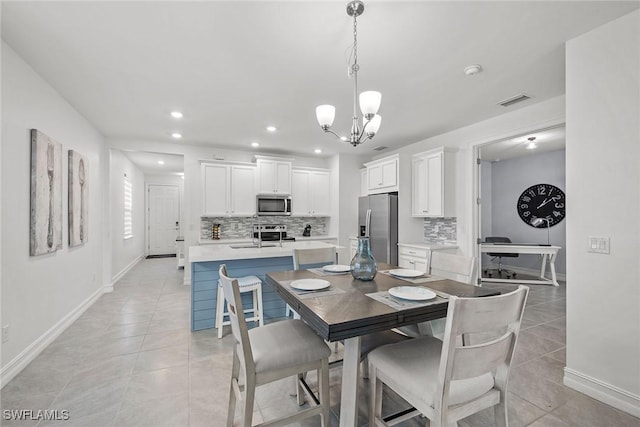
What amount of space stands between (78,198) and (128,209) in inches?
128

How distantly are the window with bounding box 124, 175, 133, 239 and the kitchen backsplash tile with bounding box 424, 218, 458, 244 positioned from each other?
6.13 m

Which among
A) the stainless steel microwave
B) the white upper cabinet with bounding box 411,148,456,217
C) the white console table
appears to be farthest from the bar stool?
the white console table

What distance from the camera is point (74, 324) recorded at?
3170 millimetres

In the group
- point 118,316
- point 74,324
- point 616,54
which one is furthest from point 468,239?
point 74,324

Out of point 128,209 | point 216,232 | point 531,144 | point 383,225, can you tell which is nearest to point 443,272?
point 383,225

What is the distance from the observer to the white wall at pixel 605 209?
1.78 m

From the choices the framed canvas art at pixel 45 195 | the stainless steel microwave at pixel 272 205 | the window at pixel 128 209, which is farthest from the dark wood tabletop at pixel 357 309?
the window at pixel 128 209

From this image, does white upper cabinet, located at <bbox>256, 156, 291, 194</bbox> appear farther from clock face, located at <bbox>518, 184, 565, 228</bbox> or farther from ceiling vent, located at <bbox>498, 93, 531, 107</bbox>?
clock face, located at <bbox>518, 184, 565, 228</bbox>

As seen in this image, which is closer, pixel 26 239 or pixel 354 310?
pixel 354 310

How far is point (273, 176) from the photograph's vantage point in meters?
5.37

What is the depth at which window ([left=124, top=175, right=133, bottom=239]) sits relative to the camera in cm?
607

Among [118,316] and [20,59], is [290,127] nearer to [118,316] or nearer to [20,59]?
[20,59]

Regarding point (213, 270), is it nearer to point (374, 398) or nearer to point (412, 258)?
point (374, 398)

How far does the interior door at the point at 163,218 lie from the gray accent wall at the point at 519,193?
28.7ft
